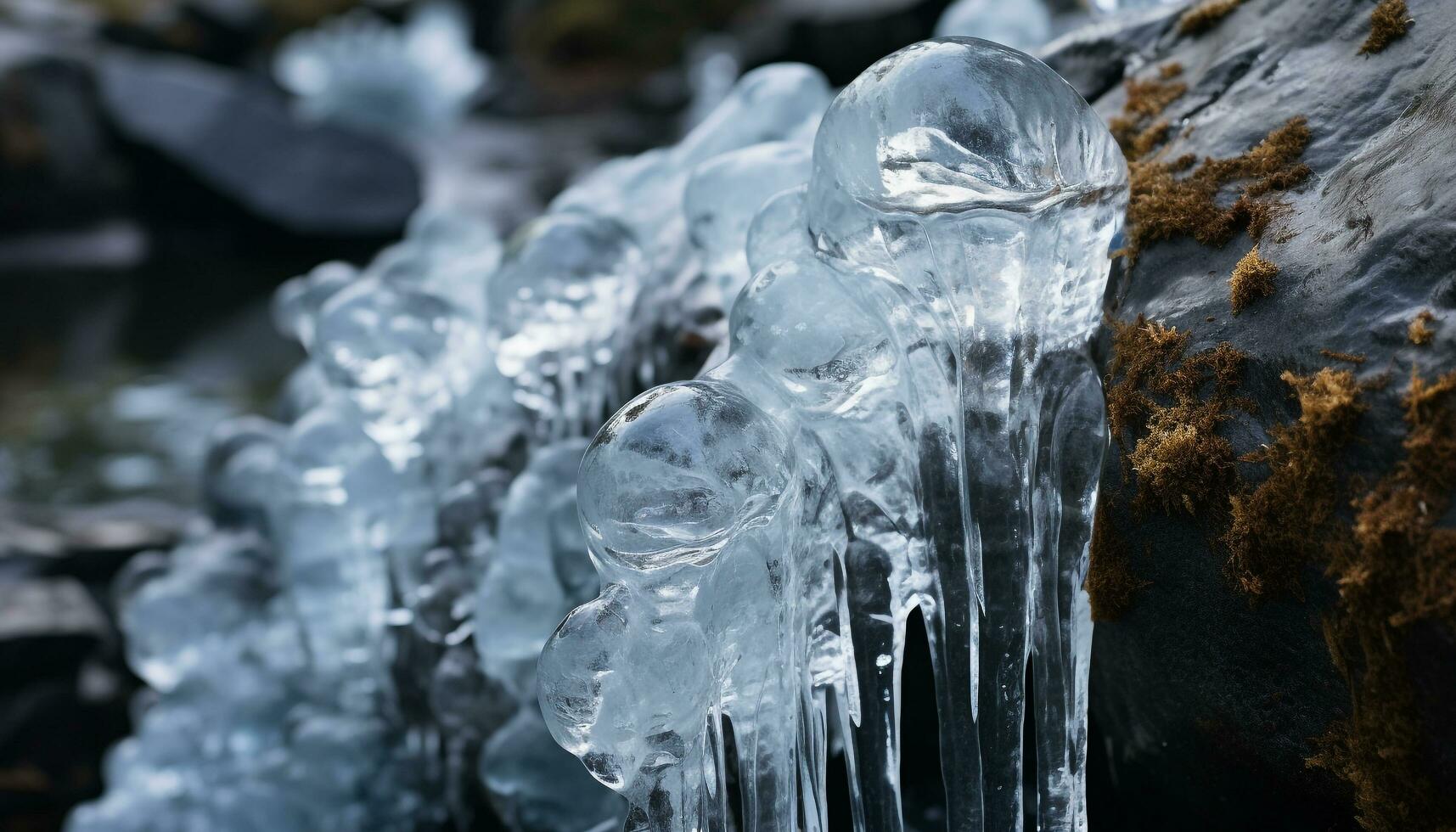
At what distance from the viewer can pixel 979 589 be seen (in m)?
1.24

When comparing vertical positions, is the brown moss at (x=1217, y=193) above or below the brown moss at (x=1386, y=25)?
below

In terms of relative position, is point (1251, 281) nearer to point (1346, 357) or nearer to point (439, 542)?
point (1346, 357)

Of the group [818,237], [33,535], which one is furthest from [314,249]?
[818,237]

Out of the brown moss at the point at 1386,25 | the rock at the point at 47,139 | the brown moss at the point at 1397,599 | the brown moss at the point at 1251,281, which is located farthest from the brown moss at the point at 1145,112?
the rock at the point at 47,139

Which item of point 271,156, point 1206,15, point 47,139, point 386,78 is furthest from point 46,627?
point 386,78

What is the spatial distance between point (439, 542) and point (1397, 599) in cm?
140

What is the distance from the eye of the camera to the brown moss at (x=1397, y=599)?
0.96 metres

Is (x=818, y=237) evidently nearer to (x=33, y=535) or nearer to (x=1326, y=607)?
(x=1326, y=607)

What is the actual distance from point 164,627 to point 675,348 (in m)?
1.03

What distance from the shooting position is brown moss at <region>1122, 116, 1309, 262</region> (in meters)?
1.26

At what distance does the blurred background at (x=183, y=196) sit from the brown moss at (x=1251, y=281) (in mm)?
586

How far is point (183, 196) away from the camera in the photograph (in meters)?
7.82

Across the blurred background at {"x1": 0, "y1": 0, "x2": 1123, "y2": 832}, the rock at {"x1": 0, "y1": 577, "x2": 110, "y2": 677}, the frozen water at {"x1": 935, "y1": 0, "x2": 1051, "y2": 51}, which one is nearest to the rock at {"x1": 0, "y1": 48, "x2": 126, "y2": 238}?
the blurred background at {"x1": 0, "y1": 0, "x2": 1123, "y2": 832}

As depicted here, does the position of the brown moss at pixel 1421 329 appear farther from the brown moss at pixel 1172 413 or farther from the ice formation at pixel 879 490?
Result: the ice formation at pixel 879 490
